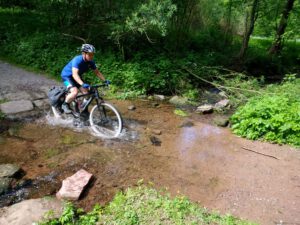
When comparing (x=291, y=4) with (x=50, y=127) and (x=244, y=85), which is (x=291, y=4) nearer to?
(x=244, y=85)

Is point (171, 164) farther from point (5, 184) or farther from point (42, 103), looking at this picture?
point (42, 103)

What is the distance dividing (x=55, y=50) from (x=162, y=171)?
7.83 m

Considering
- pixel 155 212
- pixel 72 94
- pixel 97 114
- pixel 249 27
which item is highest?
pixel 249 27

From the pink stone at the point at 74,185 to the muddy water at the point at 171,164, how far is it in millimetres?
134

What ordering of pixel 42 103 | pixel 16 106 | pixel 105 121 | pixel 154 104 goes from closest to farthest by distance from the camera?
pixel 105 121 → pixel 16 106 → pixel 42 103 → pixel 154 104

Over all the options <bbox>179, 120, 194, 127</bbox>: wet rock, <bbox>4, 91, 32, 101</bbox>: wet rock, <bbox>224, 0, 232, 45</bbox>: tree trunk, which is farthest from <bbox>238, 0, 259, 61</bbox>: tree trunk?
<bbox>4, 91, 32, 101</bbox>: wet rock

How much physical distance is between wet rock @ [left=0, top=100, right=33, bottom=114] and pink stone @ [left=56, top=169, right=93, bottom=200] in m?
3.51

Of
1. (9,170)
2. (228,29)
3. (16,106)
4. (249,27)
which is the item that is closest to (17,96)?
(16,106)

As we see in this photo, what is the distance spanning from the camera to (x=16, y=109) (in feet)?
25.2

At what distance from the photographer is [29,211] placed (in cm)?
418

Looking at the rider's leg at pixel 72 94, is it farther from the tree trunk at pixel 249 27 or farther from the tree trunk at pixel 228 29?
the tree trunk at pixel 228 29

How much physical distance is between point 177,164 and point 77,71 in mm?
2876

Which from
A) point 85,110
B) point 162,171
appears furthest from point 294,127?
point 85,110

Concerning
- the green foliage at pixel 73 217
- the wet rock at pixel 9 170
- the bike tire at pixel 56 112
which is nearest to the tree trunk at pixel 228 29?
the bike tire at pixel 56 112
